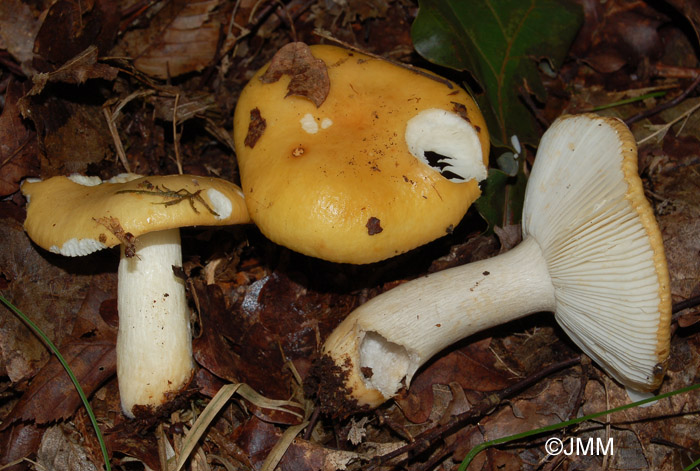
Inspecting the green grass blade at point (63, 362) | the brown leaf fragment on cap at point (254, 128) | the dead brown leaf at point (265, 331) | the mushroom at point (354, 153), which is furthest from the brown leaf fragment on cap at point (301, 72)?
the green grass blade at point (63, 362)

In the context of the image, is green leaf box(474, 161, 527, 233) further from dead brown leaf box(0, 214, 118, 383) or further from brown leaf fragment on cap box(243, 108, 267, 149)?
dead brown leaf box(0, 214, 118, 383)

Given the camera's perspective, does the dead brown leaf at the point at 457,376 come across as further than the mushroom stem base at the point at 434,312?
Yes

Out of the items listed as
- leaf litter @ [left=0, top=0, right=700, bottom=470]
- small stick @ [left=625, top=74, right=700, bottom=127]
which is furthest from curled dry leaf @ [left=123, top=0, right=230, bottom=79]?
small stick @ [left=625, top=74, right=700, bottom=127]

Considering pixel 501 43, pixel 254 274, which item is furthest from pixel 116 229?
pixel 501 43

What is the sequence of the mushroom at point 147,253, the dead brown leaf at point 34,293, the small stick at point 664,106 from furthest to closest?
the small stick at point 664,106 → the dead brown leaf at point 34,293 → the mushroom at point 147,253

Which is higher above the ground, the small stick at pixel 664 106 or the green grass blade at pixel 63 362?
the small stick at pixel 664 106

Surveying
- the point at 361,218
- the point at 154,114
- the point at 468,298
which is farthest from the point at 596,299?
the point at 154,114

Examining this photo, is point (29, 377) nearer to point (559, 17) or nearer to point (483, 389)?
point (483, 389)

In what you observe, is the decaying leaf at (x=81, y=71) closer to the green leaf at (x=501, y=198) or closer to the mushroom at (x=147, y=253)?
the mushroom at (x=147, y=253)
